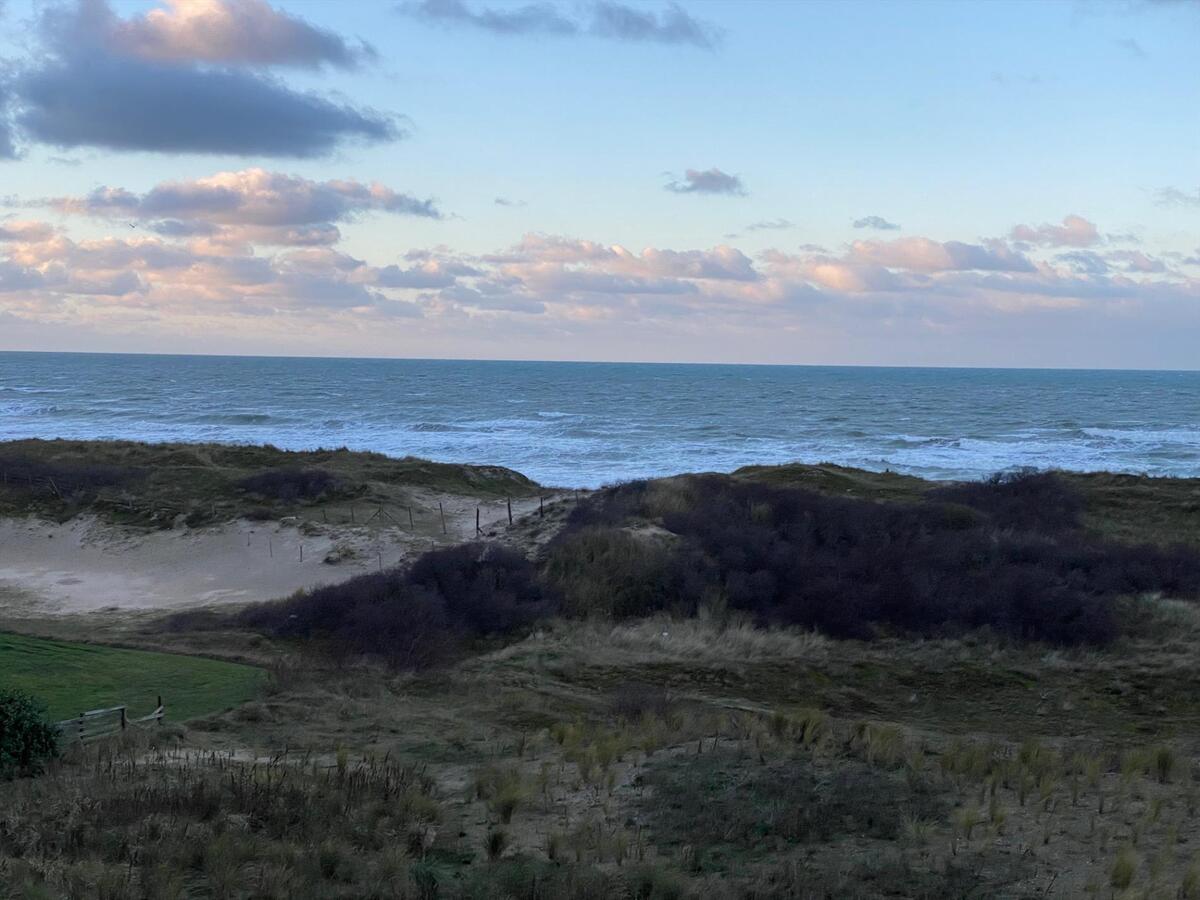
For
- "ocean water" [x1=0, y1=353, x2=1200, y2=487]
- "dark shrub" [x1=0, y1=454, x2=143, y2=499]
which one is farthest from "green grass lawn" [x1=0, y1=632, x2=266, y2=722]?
"ocean water" [x1=0, y1=353, x2=1200, y2=487]

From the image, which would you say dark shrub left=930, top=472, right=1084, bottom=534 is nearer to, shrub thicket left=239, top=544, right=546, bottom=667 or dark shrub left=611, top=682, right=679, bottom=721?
shrub thicket left=239, top=544, right=546, bottom=667

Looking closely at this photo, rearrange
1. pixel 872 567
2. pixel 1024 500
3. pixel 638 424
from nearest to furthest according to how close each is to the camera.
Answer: pixel 872 567, pixel 1024 500, pixel 638 424

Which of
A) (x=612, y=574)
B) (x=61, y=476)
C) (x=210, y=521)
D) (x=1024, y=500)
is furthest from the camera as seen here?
(x=61, y=476)

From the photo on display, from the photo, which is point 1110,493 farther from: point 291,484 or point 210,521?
point 210,521

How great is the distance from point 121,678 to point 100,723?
9.96 ft

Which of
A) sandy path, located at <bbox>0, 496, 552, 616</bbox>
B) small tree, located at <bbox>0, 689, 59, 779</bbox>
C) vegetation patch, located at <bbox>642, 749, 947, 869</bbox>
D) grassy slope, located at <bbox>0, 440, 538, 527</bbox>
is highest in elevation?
grassy slope, located at <bbox>0, 440, 538, 527</bbox>

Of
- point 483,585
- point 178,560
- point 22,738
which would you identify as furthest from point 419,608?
point 178,560

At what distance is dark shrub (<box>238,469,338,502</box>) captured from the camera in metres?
35.4

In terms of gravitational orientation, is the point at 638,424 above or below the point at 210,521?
above

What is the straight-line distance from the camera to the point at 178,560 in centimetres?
3122

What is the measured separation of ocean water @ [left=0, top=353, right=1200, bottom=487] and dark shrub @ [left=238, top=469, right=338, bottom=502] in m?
15.5

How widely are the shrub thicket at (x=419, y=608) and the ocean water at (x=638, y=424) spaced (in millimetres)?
25887

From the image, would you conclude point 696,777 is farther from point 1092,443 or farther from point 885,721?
point 1092,443

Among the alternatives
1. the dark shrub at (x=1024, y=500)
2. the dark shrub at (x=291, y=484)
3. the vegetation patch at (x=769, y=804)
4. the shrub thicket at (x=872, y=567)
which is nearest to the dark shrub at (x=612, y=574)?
the shrub thicket at (x=872, y=567)
